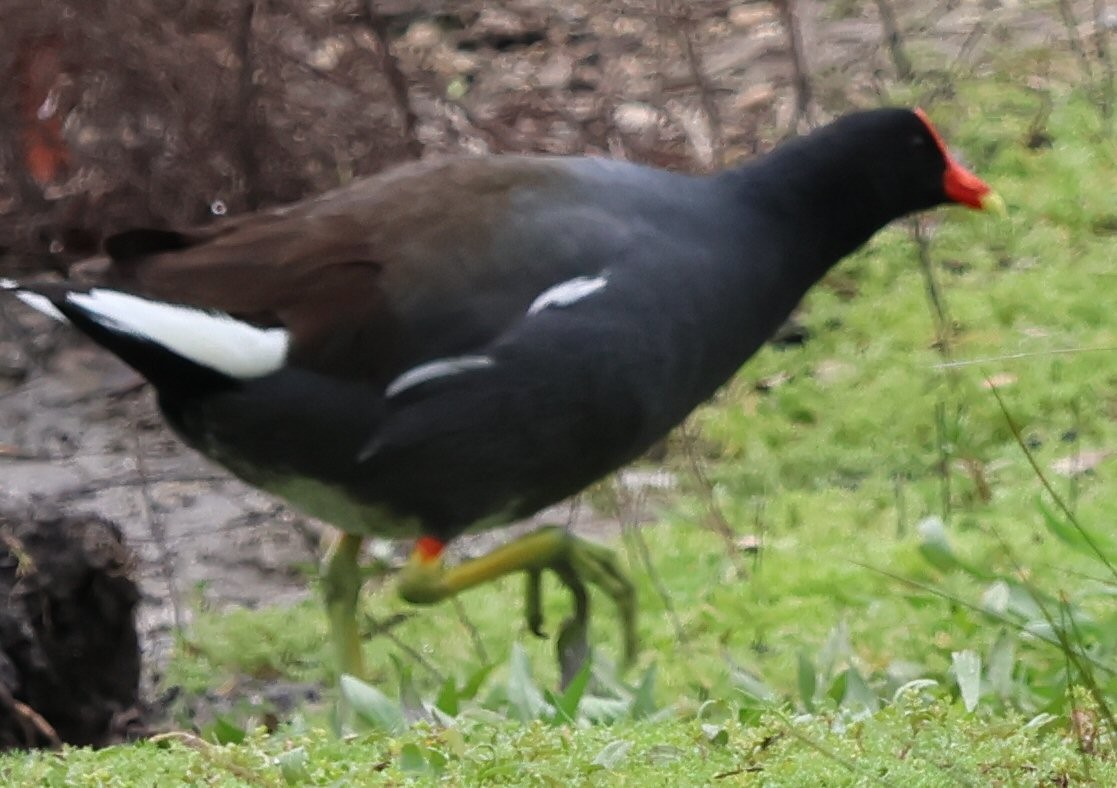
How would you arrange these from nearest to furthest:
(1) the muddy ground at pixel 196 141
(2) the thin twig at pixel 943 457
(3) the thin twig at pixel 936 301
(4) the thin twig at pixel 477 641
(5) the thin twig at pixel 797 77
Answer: (4) the thin twig at pixel 477 641, (2) the thin twig at pixel 943 457, (3) the thin twig at pixel 936 301, (1) the muddy ground at pixel 196 141, (5) the thin twig at pixel 797 77

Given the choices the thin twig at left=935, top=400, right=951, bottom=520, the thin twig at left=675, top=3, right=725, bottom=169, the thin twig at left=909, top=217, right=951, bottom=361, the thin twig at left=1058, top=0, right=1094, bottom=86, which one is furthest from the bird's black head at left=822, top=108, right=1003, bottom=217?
the thin twig at left=1058, top=0, right=1094, bottom=86

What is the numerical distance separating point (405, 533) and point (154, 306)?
2.28 feet

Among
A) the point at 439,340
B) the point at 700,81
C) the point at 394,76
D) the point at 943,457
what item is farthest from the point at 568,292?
the point at 394,76

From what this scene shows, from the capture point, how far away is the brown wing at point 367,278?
3.93 m

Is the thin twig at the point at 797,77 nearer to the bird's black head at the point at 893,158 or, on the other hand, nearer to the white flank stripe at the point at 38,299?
the bird's black head at the point at 893,158

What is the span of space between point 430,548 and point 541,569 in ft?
0.75

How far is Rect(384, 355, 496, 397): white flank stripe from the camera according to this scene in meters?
3.96

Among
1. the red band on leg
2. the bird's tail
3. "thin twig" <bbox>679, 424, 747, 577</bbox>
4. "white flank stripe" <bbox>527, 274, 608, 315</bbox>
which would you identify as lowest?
"thin twig" <bbox>679, 424, 747, 577</bbox>

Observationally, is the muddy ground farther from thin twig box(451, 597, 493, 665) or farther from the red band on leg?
the red band on leg

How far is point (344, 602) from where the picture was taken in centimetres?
438

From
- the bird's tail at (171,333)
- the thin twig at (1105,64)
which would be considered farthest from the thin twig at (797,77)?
the bird's tail at (171,333)

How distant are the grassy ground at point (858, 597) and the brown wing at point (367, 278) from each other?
0.65 meters

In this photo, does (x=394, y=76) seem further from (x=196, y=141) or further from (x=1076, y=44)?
(x=1076, y=44)

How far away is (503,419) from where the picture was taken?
3.98 metres
